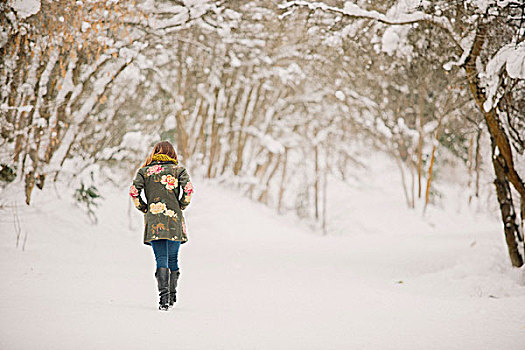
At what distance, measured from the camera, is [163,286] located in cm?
494

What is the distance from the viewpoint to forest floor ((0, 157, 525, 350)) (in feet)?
13.4

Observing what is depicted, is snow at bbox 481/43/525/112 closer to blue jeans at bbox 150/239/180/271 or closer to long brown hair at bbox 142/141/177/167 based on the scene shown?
long brown hair at bbox 142/141/177/167

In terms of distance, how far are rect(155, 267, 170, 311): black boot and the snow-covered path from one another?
0.12 meters

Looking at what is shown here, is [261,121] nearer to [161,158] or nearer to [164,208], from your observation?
[161,158]

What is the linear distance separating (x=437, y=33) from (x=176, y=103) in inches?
374

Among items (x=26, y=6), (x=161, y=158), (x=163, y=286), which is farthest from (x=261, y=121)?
(x=163, y=286)

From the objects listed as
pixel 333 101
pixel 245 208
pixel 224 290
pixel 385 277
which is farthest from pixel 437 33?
pixel 333 101

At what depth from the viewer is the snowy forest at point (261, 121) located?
5.82 m

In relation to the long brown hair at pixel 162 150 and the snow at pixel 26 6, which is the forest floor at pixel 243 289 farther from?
the snow at pixel 26 6

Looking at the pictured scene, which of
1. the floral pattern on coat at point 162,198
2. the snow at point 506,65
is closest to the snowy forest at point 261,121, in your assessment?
the snow at point 506,65

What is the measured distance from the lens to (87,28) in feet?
24.3

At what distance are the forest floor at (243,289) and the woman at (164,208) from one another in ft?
1.04

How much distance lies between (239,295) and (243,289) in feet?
1.47

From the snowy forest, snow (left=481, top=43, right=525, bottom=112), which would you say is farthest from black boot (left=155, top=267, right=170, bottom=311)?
snow (left=481, top=43, right=525, bottom=112)
